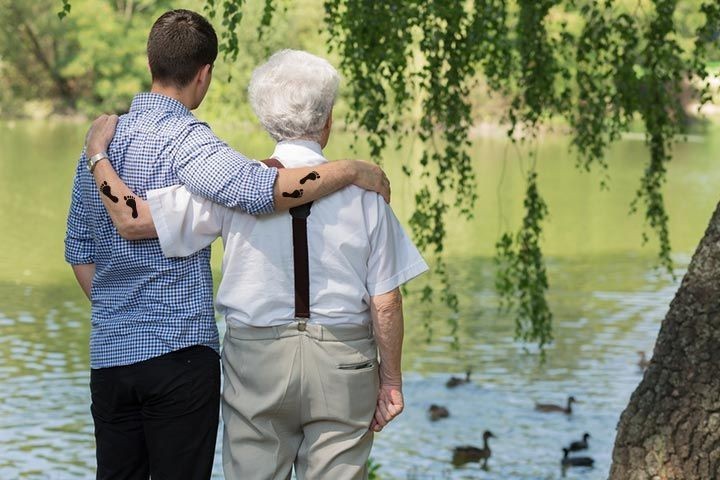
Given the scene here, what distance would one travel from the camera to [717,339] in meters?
3.81

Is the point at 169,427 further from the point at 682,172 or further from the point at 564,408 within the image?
the point at 682,172

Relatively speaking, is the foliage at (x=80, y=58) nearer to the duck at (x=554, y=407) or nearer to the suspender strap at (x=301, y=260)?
the duck at (x=554, y=407)

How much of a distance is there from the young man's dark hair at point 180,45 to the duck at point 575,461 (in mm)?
5370

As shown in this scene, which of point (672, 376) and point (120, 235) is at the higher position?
point (120, 235)

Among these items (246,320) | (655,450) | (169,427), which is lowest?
(655,450)

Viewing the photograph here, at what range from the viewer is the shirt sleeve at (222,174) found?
2926 mm

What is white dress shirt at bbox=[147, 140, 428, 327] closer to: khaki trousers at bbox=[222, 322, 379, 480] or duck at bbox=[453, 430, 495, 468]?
khaki trousers at bbox=[222, 322, 379, 480]

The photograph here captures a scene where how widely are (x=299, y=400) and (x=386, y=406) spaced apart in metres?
0.22

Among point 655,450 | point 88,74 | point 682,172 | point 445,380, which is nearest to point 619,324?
point 445,380

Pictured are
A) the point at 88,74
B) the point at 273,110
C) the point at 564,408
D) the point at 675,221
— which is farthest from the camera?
the point at 88,74

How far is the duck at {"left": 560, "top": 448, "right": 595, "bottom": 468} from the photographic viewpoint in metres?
7.89

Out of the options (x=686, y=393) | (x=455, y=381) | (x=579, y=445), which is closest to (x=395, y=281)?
(x=686, y=393)

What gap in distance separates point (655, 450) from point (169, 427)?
1.59m

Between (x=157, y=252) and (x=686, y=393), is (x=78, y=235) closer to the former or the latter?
(x=157, y=252)
